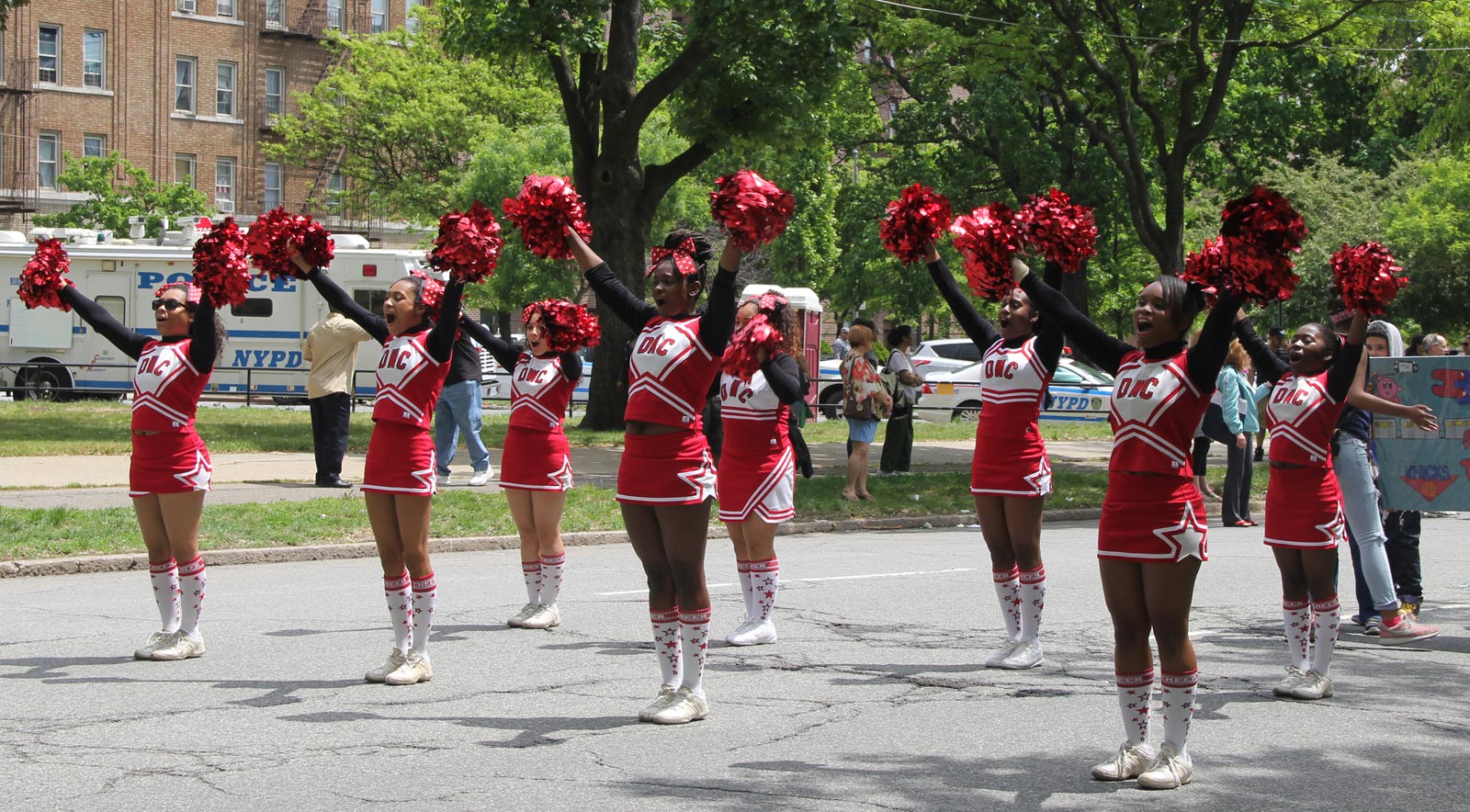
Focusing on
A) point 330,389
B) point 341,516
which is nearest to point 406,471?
point 341,516

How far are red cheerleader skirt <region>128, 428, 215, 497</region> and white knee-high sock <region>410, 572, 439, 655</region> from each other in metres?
1.31

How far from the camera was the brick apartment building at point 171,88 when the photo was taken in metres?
47.3

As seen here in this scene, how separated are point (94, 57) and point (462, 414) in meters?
38.2

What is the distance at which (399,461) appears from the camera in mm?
7125

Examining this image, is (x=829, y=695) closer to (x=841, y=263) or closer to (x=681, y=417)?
(x=681, y=417)

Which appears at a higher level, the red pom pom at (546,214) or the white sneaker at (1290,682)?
the red pom pom at (546,214)

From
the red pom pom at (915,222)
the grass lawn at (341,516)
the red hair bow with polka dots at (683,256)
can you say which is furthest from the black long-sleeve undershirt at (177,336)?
the grass lawn at (341,516)

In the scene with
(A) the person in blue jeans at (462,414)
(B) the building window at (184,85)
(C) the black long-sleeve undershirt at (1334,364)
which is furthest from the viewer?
(B) the building window at (184,85)

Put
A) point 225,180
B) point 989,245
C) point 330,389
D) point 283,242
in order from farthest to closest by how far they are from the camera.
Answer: point 225,180 < point 330,389 < point 283,242 < point 989,245

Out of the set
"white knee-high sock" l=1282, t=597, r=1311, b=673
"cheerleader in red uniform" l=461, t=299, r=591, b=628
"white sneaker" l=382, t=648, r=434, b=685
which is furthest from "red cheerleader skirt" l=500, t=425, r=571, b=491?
"white knee-high sock" l=1282, t=597, r=1311, b=673

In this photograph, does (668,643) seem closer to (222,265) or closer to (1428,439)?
(222,265)

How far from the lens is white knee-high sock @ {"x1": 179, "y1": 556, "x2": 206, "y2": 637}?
766 centimetres

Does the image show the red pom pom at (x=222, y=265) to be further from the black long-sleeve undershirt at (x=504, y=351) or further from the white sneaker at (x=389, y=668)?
the white sneaker at (x=389, y=668)

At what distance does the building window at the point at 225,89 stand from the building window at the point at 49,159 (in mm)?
5104
